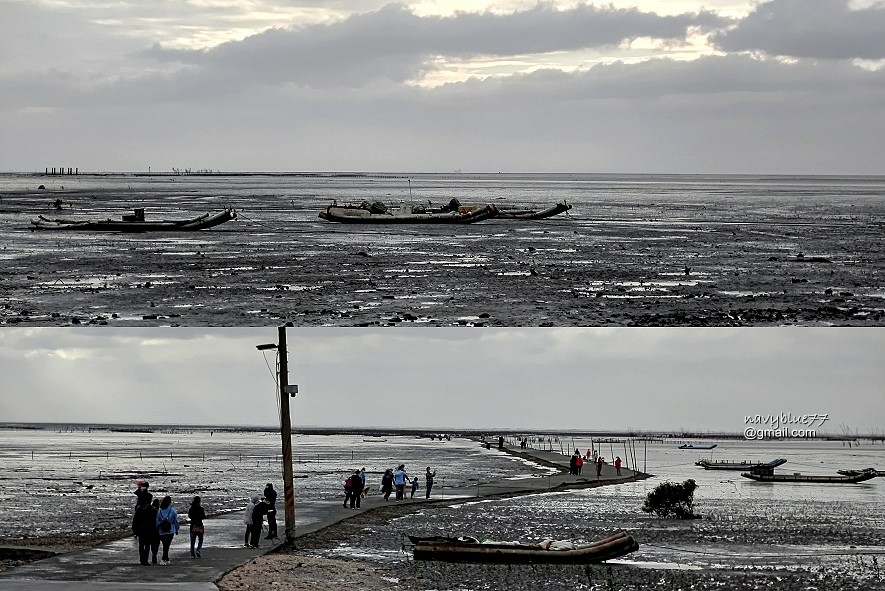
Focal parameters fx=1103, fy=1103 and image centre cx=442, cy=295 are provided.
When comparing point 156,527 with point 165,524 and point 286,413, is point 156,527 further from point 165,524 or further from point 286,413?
point 286,413

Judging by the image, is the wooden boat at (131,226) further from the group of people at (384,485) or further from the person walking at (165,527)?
the person walking at (165,527)

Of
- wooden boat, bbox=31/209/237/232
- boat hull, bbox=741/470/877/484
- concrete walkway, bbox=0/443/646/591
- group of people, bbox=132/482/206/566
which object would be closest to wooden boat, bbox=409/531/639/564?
concrete walkway, bbox=0/443/646/591

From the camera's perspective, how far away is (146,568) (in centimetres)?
1752

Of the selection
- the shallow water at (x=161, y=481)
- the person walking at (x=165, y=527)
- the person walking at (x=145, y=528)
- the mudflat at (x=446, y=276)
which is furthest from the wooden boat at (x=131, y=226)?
the person walking at (x=145, y=528)

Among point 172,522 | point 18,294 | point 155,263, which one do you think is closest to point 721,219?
point 155,263

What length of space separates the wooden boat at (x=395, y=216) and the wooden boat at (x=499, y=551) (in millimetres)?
70261

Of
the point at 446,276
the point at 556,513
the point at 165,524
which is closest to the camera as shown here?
the point at 165,524

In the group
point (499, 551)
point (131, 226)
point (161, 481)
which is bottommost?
point (161, 481)

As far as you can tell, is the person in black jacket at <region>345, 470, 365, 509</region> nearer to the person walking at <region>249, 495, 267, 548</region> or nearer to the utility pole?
the utility pole

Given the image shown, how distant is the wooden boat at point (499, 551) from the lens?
2094cm

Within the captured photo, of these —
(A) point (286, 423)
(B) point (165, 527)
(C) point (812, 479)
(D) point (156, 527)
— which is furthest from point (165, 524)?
(C) point (812, 479)

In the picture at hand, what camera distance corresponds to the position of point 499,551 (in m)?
20.9

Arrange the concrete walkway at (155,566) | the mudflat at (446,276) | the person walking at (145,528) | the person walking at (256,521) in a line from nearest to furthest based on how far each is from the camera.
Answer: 1. the concrete walkway at (155,566)
2. the person walking at (145,528)
3. the person walking at (256,521)
4. the mudflat at (446,276)

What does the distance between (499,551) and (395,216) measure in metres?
71.8
